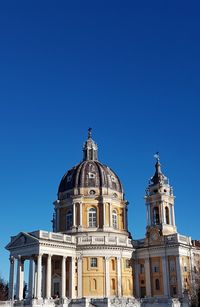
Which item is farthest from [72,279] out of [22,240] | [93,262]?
[22,240]

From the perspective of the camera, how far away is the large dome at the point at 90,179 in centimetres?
6688

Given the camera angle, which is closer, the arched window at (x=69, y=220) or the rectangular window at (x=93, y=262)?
the rectangular window at (x=93, y=262)

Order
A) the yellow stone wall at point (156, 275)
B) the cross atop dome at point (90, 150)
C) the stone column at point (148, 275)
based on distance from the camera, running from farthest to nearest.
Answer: the cross atop dome at point (90, 150) → the stone column at point (148, 275) → the yellow stone wall at point (156, 275)

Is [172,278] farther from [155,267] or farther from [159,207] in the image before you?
[159,207]

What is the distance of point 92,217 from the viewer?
65062 mm

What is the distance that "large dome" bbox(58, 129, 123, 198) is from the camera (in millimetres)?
66875

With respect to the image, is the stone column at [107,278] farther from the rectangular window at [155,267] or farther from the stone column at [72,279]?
the rectangular window at [155,267]

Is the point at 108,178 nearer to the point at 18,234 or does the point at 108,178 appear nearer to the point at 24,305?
the point at 18,234

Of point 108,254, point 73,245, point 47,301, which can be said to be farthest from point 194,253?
point 47,301

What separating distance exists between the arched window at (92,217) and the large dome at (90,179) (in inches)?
114

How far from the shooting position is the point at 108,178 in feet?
225

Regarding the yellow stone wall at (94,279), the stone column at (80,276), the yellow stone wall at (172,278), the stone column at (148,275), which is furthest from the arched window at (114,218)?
the yellow stone wall at (172,278)

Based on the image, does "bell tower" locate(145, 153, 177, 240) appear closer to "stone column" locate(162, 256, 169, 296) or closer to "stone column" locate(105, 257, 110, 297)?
"stone column" locate(162, 256, 169, 296)

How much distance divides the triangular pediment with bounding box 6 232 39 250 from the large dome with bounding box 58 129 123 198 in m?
12.1
